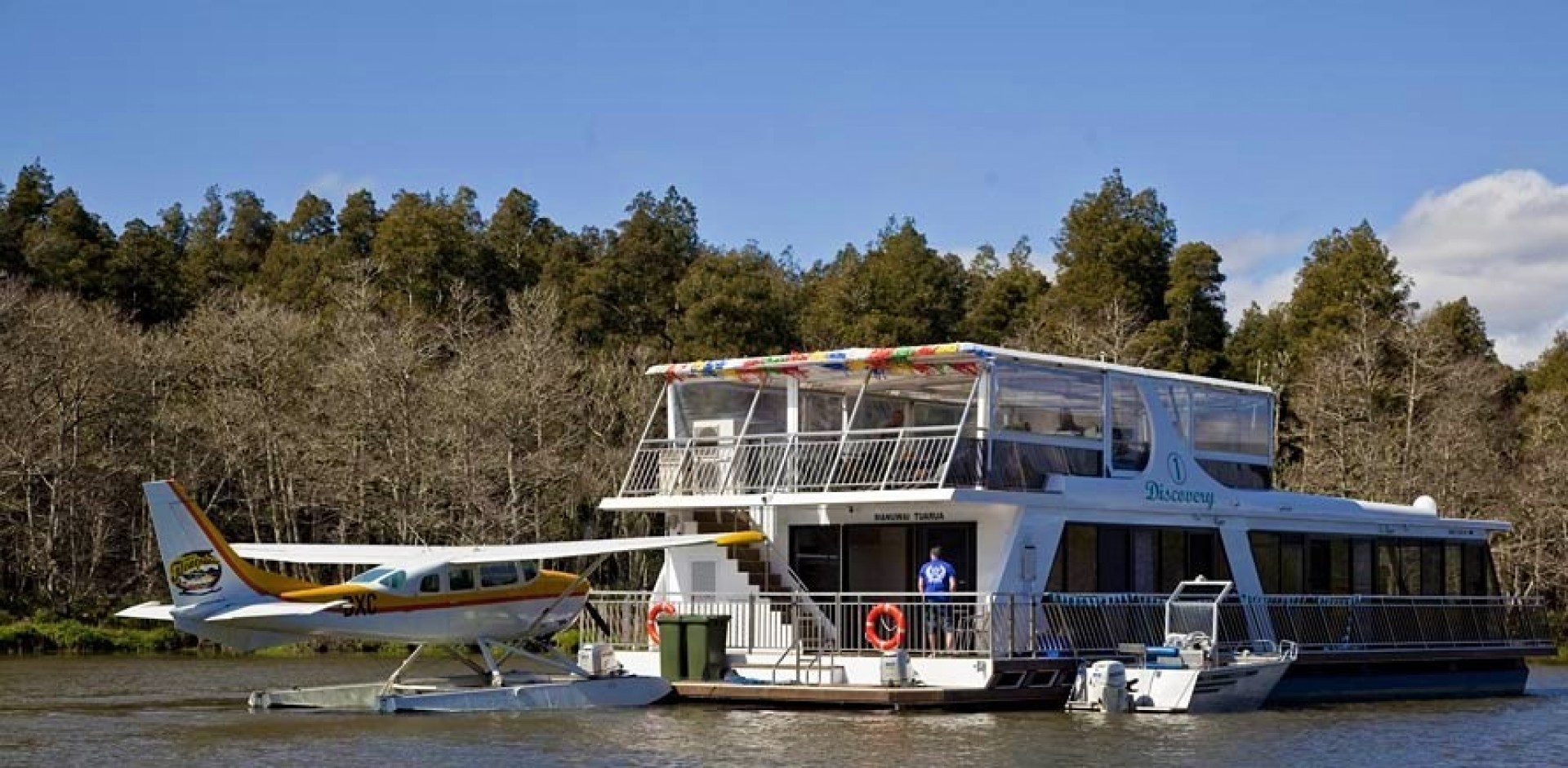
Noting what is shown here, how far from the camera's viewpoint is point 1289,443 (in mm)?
61094

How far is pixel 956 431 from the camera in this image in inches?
1040

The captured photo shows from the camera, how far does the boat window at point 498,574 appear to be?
2564cm

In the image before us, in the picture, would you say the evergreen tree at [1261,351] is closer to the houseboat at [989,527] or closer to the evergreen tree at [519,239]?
the evergreen tree at [519,239]

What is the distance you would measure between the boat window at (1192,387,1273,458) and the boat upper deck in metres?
0.02

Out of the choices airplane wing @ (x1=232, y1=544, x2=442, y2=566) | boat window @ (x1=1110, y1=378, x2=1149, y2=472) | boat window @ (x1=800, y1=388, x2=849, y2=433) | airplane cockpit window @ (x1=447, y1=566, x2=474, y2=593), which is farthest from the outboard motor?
airplane wing @ (x1=232, y1=544, x2=442, y2=566)

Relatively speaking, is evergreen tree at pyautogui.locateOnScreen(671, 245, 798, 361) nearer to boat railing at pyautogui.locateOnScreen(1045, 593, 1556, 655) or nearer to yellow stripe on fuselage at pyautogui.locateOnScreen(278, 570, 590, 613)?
boat railing at pyautogui.locateOnScreen(1045, 593, 1556, 655)

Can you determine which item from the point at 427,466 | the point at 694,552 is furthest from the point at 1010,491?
the point at 427,466

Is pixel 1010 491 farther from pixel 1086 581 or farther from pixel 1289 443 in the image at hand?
pixel 1289 443

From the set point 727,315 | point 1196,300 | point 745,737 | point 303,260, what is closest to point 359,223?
point 303,260

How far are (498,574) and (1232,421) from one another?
37.1 ft

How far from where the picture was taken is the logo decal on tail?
76.1 feet

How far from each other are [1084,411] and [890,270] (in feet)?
126

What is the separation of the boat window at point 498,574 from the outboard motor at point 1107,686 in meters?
7.16

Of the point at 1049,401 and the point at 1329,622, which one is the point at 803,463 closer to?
the point at 1049,401
